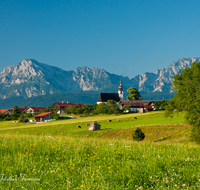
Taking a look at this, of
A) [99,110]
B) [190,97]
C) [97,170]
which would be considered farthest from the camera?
[99,110]

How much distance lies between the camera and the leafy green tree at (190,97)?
114 ft

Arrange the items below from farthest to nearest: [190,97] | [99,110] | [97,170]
Answer: [99,110] < [190,97] < [97,170]

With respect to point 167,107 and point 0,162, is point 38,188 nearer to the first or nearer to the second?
point 0,162

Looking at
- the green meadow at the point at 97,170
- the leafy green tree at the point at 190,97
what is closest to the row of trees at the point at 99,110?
the leafy green tree at the point at 190,97

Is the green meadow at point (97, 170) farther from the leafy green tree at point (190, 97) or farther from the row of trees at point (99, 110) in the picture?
the row of trees at point (99, 110)

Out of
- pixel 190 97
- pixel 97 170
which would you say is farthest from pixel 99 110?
pixel 97 170

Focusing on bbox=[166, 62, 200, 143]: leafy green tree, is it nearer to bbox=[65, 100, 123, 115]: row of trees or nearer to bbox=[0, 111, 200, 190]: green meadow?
bbox=[0, 111, 200, 190]: green meadow

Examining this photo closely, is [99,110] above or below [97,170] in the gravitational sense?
below

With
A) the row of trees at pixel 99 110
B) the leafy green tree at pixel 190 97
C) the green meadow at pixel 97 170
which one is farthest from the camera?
the row of trees at pixel 99 110

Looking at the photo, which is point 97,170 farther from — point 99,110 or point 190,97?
point 99,110

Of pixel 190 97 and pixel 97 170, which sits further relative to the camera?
pixel 190 97

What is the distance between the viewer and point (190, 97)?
119 ft

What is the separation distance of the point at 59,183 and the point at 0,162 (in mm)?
3580

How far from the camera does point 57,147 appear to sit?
13.0 meters
